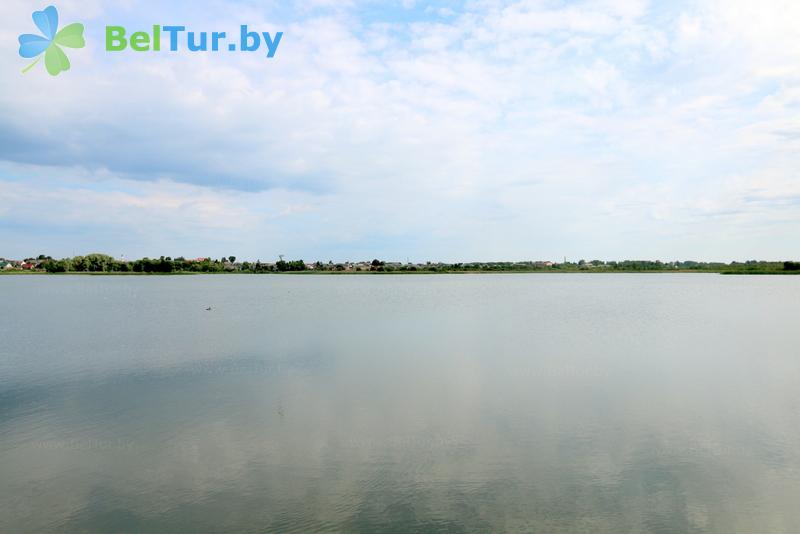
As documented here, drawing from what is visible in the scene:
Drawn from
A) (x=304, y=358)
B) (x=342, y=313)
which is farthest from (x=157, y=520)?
(x=342, y=313)

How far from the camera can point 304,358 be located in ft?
79.4

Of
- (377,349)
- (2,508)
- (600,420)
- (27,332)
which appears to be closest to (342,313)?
(377,349)

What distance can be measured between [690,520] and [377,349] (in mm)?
19215

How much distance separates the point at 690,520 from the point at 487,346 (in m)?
18.8

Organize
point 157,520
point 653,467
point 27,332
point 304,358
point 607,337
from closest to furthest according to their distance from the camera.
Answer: point 157,520 < point 653,467 < point 304,358 < point 607,337 < point 27,332

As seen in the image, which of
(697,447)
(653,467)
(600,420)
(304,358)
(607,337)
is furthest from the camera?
(607,337)

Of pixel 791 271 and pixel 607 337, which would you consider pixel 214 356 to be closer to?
pixel 607 337

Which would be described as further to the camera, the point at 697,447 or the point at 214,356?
the point at 214,356

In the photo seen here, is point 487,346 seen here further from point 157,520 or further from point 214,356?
point 157,520

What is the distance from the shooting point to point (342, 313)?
4681 cm

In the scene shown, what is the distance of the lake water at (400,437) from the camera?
8938 mm

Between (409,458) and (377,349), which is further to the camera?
(377,349)

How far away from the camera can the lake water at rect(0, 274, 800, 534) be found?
8.94 m

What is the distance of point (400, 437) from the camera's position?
12828 mm
